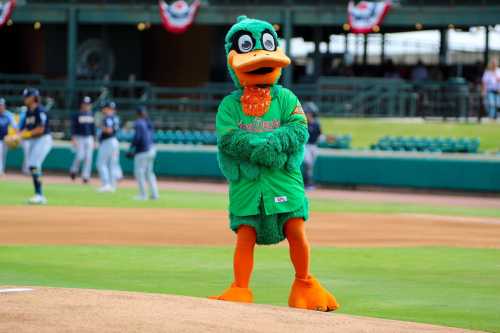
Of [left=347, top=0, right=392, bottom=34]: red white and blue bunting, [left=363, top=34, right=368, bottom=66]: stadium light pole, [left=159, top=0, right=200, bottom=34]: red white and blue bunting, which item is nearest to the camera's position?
[left=347, top=0, right=392, bottom=34]: red white and blue bunting

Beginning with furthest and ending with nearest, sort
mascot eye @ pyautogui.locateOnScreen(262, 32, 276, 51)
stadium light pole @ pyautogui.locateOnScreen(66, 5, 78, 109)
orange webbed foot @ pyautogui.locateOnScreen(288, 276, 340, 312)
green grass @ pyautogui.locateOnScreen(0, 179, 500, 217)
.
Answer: stadium light pole @ pyautogui.locateOnScreen(66, 5, 78, 109), green grass @ pyautogui.locateOnScreen(0, 179, 500, 217), mascot eye @ pyautogui.locateOnScreen(262, 32, 276, 51), orange webbed foot @ pyautogui.locateOnScreen(288, 276, 340, 312)

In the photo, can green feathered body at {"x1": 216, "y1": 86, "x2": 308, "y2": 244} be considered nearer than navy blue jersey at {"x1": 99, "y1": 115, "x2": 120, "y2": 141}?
Yes

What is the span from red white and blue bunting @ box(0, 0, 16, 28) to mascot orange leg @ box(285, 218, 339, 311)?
33013 millimetres

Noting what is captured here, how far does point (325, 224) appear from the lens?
18.6 m

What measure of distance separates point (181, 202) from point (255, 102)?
14.0 metres

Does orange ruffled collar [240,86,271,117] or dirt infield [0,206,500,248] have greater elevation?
orange ruffled collar [240,86,271,117]

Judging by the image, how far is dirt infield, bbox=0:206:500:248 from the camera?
1561cm

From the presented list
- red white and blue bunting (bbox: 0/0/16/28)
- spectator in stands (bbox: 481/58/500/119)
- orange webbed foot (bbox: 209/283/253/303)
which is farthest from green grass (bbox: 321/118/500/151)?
orange webbed foot (bbox: 209/283/253/303)

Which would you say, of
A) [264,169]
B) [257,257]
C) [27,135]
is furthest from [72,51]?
[264,169]

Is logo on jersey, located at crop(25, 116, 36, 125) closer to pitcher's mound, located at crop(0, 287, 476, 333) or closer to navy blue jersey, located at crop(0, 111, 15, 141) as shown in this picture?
navy blue jersey, located at crop(0, 111, 15, 141)

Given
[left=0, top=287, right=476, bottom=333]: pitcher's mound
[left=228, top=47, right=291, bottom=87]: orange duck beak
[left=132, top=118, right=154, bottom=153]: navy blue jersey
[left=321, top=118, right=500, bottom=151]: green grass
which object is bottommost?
[left=321, top=118, right=500, bottom=151]: green grass

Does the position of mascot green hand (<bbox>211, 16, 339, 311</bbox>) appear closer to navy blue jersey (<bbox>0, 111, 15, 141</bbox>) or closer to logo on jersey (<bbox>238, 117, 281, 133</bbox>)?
logo on jersey (<bbox>238, 117, 281, 133</bbox>)

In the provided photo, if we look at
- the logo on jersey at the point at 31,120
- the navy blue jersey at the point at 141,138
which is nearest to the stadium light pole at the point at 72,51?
the navy blue jersey at the point at 141,138

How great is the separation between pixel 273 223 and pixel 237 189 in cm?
40
